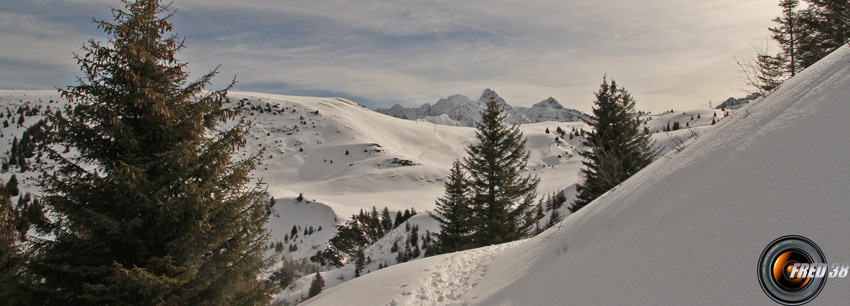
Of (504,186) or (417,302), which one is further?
(504,186)

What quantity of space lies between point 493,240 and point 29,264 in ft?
49.6

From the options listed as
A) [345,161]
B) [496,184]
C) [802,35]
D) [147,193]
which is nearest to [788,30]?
[802,35]

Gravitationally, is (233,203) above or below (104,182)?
below

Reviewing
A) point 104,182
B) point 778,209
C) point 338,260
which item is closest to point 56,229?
point 104,182

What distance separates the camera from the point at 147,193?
19.4 ft

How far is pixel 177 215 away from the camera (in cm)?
587

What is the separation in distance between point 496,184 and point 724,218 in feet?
49.4

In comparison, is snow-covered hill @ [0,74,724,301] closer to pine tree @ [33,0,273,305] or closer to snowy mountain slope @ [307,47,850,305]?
snowy mountain slope @ [307,47,850,305]

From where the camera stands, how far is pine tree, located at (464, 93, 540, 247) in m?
17.8

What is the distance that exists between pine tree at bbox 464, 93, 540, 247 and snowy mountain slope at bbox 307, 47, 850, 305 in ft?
39.8

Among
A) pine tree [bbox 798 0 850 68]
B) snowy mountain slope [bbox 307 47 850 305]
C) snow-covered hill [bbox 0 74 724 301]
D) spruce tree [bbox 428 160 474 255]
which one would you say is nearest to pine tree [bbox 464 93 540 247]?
spruce tree [bbox 428 160 474 255]

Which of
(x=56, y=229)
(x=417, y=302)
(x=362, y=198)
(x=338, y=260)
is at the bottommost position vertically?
(x=338, y=260)

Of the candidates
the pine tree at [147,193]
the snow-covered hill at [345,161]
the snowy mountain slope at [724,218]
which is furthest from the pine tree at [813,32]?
the pine tree at [147,193]

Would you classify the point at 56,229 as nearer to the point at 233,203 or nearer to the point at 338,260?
the point at 233,203
